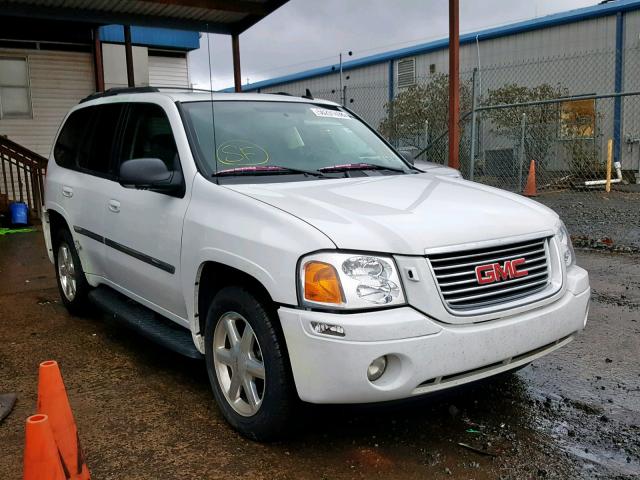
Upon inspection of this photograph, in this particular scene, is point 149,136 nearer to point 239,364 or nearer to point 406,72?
point 239,364

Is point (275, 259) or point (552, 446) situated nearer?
point (275, 259)

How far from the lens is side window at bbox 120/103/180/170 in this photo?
3906 millimetres

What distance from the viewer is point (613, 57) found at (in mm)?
16359

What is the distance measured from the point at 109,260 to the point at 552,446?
3177 millimetres

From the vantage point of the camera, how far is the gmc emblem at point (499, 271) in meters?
2.81

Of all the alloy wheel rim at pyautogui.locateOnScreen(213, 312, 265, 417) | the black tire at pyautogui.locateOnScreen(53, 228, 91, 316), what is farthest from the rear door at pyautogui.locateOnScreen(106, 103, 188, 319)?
the black tire at pyautogui.locateOnScreen(53, 228, 91, 316)

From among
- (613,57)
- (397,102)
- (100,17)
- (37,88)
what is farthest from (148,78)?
(613,57)

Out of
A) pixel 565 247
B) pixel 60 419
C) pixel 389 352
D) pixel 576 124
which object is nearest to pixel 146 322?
pixel 60 419

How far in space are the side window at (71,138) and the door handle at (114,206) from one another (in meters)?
1.10

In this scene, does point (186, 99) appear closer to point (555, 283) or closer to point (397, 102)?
point (555, 283)

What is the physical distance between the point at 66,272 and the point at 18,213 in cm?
653

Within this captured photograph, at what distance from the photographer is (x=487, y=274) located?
112 inches

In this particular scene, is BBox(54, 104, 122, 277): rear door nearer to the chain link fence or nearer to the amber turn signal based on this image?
the amber turn signal

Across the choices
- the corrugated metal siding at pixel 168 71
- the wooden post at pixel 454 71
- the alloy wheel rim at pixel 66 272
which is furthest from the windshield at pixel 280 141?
the corrugated metal siding at pixel 168 71
